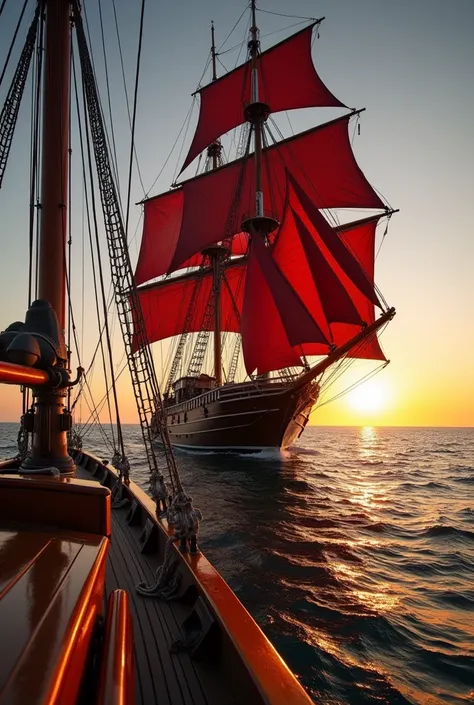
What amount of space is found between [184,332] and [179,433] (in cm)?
839

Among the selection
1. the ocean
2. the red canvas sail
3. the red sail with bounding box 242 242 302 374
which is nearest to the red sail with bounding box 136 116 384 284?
the red canvas sail

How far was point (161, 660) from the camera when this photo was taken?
212 centimetres

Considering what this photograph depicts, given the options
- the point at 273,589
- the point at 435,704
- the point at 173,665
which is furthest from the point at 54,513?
the point at 273,589

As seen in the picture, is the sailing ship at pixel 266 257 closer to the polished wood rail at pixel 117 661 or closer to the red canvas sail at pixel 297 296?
the red canvas sail at pixel 297 296

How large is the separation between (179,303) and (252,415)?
1690 centimetres

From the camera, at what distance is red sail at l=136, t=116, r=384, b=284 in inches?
976

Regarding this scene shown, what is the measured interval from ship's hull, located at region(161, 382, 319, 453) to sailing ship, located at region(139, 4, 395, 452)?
0.07 metres

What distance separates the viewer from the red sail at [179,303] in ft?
109

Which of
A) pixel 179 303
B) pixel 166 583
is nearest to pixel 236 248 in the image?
pixel 179 303

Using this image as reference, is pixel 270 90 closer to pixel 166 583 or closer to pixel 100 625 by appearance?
pixel 166 583

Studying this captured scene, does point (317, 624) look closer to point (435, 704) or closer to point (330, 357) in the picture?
point (435, 704)

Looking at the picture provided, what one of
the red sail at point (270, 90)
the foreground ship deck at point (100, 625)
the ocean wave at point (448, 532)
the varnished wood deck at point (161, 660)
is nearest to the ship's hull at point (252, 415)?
the ocean wave at point (448, 532)

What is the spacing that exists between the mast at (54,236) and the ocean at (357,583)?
2.71 metres

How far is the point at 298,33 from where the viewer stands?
25.6 metres
